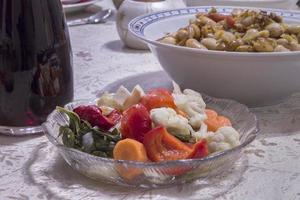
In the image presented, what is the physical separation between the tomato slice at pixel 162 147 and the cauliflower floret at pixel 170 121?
0.02 metres

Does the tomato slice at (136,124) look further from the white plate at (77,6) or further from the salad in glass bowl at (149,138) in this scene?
the white plate at (77,6)

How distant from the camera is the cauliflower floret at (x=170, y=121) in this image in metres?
0.64

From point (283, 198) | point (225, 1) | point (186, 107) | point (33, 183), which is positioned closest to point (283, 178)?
point (283, 198)

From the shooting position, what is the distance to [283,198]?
0.60m

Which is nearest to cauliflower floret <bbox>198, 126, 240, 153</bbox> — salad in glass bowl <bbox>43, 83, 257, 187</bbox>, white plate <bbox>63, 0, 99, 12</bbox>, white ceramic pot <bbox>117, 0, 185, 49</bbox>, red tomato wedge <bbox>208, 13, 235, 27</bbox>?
salad in glass bowl <bbox>43, 83, 257, 187</bbox>

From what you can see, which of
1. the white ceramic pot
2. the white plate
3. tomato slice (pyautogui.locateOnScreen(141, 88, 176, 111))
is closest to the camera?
tomato slice (pyautogui.locateOnScreen(141, 88, 176, 111))

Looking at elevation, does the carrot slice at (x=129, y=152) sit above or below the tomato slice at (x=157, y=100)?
below

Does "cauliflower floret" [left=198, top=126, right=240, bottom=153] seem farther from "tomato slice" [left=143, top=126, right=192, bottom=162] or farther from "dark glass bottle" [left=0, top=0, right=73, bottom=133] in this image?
"dark glass bottle" [left=0, top=0, right=73, bottom=133]

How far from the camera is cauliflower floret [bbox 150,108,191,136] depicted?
640 millimetres

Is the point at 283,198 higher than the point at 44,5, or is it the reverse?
the point at 44,5

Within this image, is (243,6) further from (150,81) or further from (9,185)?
(9,185)

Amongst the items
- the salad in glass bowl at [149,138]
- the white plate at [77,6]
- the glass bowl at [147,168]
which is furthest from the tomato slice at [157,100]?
the white plate at [77,6]

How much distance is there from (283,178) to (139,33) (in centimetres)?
36

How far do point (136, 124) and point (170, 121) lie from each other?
0.13ft
